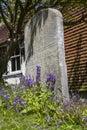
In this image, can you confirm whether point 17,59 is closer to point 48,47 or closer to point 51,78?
point 48,47

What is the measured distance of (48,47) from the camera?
8305mm

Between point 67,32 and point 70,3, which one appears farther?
point 67,32

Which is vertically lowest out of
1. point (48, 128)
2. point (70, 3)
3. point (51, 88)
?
point (48, 128)

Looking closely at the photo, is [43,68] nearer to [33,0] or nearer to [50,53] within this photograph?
[50,53]

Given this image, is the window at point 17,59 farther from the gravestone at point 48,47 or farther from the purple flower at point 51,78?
the purple flower at point 51,78

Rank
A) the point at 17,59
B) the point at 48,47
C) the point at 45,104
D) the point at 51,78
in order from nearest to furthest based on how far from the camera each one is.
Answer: the point at 45,104 < the point at 51,78 < the point at 48,47 < the point at 17,59

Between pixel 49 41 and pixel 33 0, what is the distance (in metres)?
4.62

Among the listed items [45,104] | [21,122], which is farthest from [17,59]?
[21,122]

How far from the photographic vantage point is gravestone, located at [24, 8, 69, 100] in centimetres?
750

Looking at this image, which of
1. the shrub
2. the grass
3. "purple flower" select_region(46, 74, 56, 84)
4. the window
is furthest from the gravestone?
the window

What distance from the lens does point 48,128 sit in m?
5.94

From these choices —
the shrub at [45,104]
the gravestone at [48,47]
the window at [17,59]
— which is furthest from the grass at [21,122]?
the window at [17,59]

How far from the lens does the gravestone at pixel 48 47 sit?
750 cm

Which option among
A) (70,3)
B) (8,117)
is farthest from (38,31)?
(70,3)
